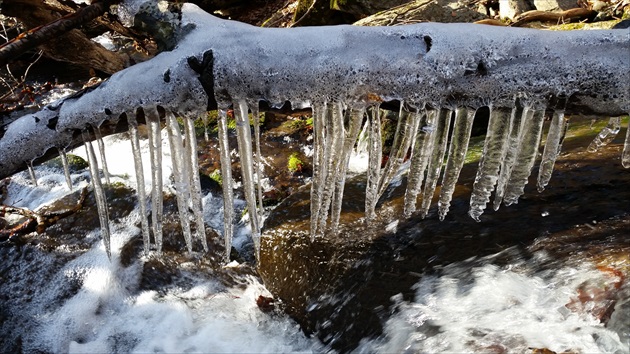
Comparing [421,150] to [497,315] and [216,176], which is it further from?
[216,176]

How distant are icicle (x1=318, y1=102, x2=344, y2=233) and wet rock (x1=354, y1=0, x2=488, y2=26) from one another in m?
4.93

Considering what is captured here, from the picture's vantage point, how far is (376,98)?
2.32 metres

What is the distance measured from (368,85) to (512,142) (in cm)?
82

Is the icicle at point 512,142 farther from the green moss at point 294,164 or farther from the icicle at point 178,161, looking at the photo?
the green moss at point 294,164

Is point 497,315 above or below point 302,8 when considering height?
below

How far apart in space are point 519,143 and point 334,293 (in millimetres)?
1855

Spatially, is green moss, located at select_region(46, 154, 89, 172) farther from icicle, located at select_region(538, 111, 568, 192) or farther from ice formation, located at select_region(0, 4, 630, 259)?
icicle, located at select_region(538, 111, 568, 192)

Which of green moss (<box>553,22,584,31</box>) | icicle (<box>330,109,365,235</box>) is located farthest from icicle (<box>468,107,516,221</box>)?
green moss (<box>553,22,584,31</box>)

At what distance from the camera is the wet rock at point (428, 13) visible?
7.23m

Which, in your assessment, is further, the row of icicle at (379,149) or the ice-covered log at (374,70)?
the row of icicle at (379,149)

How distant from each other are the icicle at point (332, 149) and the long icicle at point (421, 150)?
1.32ft

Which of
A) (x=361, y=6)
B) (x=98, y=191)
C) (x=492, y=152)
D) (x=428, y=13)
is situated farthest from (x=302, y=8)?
(x=492, y=152)

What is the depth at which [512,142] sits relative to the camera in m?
2.49

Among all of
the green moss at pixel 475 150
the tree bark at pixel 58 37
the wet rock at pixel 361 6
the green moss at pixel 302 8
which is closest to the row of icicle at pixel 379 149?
the tree bark at pixel 58 37
